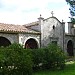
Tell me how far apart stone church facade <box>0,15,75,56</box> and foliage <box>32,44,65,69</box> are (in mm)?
4573

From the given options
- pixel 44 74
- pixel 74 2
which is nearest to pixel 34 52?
pixel 44 74

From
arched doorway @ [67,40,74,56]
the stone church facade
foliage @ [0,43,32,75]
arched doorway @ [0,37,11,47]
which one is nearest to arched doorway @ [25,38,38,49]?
the stone church facade

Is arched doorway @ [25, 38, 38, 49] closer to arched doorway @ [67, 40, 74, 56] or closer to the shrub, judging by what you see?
the shrub

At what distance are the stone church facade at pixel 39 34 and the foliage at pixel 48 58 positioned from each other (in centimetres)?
457

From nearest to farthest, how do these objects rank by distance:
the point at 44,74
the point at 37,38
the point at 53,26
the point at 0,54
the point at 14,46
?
the point at 0,54 < the point at 14,46 < the point at 44,74 < the point at 37,38 < the point at 53,26

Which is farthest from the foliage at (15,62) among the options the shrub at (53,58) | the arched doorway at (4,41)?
the arched doorway at (4,41)

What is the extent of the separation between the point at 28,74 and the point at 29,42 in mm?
12817

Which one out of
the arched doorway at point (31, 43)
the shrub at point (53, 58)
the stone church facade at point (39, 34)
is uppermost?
the stone church facade at point (39, 34)

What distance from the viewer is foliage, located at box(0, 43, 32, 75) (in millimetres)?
16047

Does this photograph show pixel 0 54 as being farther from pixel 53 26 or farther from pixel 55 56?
pixel 53 26

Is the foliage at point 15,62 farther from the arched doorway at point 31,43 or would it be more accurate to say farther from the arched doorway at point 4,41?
the arched doorway at point 31,43

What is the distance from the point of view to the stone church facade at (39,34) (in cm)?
2639

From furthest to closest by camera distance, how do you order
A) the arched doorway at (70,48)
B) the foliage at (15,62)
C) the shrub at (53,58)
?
the arched doorway at (70,48) < the shrub at (53,58) < the foliage at (15,62)

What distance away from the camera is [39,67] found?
22.1 m
